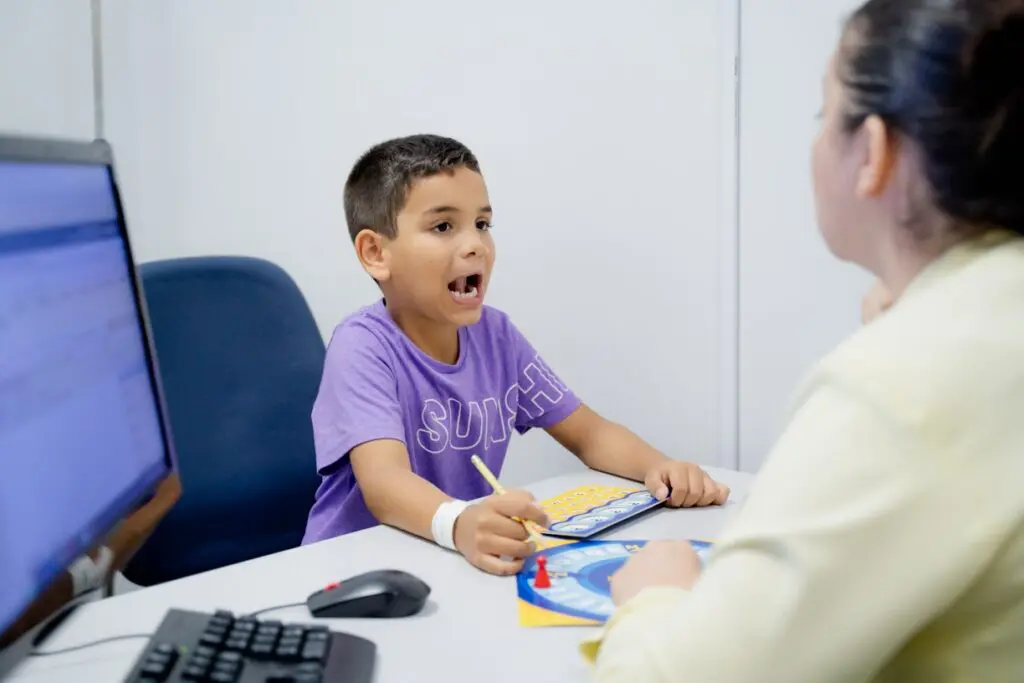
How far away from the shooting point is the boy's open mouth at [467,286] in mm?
1270

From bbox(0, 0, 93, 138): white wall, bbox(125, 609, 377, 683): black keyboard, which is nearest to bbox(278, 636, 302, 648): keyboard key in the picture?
bbox(125, 609, 377, 683): black keyboard

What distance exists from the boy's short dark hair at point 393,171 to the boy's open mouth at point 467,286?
12 cm

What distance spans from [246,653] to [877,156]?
1.72 feet

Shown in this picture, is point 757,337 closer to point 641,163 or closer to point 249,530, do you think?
point 641,163

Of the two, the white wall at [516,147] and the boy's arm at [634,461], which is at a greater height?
the white wall at [516,147]

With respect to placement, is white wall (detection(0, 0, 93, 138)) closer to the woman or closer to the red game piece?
the red game piece

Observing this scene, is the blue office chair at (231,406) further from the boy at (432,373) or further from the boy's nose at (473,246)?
the boy's nose at (473,246)

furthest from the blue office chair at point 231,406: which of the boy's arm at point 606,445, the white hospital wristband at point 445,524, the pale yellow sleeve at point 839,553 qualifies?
the pale yellow sleeve at point 839,553

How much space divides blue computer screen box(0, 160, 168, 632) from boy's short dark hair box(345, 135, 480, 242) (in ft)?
1.63

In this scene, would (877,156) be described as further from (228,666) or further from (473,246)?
(473,246)

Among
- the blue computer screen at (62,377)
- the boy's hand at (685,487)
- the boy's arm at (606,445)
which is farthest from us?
the boy's arm at (606,445)

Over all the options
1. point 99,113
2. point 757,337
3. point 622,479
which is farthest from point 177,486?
point 99,113

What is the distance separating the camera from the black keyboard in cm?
57

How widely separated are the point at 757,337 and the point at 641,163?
14.5 inches
